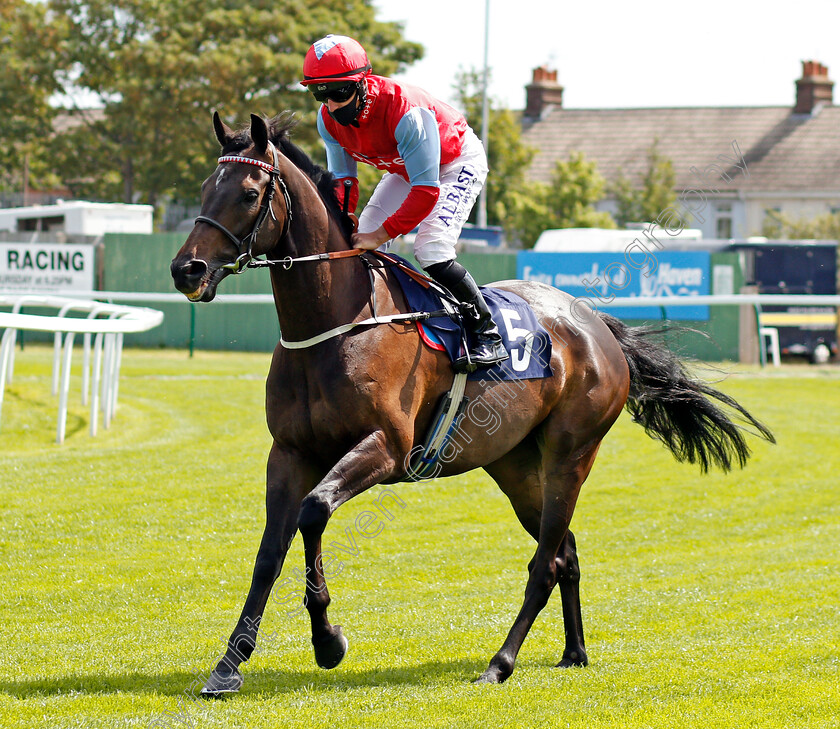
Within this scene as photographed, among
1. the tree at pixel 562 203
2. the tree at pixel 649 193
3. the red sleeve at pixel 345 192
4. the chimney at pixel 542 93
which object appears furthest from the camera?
the chimney at pixel 542 93

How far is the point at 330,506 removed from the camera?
394 centimetres

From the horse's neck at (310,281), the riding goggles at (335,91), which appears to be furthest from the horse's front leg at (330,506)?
the riding goggles at (335,91)

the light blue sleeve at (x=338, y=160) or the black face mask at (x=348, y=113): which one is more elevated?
the black face mask at (x=348, y=113)

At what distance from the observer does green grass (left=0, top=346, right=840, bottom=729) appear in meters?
4.05

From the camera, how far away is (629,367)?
5668 millimetres

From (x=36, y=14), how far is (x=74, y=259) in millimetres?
15060

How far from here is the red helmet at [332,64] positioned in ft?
13.6

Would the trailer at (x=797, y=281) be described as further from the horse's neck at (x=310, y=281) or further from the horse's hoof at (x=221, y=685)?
the horse's hoof at (x=221, y=685)

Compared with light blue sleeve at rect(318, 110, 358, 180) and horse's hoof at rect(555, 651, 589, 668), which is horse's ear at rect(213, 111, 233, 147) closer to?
light blue sleeve at rect(318, 110, 358, 180)

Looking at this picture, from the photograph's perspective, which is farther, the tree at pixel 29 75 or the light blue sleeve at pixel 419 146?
the tree at pixel 29 75

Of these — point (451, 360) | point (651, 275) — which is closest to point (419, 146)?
point (451, 360)

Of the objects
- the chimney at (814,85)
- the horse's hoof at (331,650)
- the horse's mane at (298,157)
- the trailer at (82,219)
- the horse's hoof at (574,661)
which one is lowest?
the horse's hoof at (574,661)

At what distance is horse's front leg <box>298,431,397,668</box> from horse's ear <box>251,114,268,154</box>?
118 cm

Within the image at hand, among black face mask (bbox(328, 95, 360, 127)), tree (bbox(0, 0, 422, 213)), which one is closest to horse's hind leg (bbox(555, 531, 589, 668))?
black face mask (bbox(328, 95, 360, 127))
